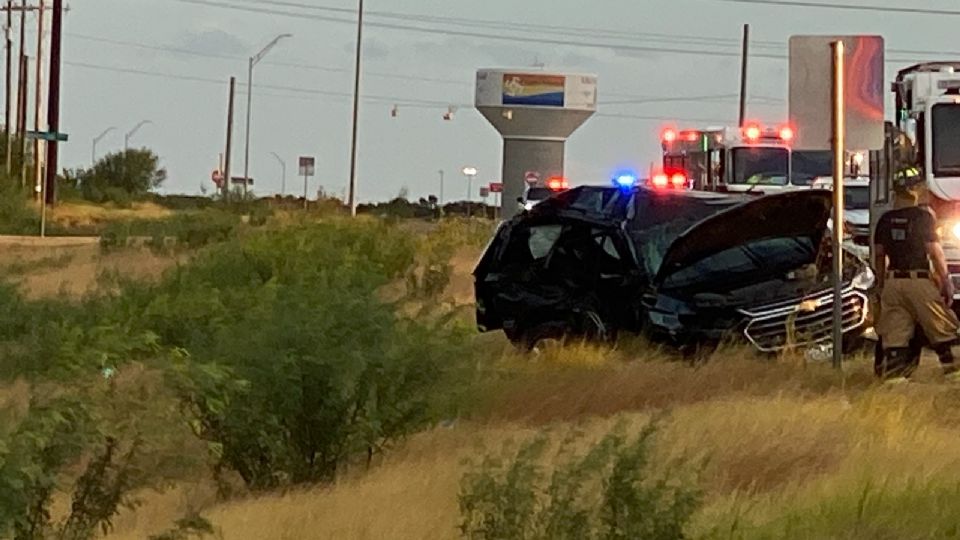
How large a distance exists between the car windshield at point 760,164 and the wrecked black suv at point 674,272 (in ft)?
58.4

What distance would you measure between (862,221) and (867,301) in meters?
14.3

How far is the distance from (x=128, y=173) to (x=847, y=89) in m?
90.7

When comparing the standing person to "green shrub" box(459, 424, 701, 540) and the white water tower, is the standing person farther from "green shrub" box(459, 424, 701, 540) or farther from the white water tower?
the white water tower

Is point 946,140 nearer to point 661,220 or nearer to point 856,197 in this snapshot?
point 661,220

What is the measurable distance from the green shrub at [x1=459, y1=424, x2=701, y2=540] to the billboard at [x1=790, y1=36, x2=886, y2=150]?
6.24 m

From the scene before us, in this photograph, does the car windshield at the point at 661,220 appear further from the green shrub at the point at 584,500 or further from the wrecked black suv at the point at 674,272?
the green shrub at the point at 584,500

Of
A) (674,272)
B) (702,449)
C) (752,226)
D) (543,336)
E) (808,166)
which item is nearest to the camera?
(702,449)

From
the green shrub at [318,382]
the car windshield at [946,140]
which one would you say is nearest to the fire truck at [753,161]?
the car windshield at [946,140]

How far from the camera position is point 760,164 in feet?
114

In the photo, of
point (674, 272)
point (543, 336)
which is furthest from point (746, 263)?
point (543, 336)

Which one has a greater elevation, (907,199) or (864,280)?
(907,199)

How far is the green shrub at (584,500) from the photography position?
7.47 meters

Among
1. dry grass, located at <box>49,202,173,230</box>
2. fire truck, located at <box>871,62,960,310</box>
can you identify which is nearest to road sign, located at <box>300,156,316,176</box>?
dry grass, located at <box>49,202,173,230</box>

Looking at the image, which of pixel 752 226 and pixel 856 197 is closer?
pixel 752 226
